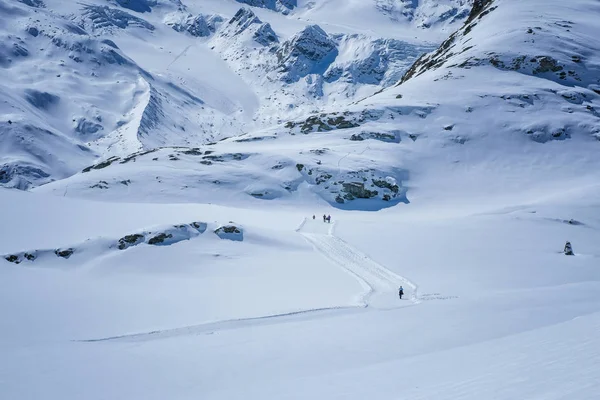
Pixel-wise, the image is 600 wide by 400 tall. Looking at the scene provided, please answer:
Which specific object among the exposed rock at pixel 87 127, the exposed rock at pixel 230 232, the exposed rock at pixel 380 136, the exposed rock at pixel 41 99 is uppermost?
the exposed rock at pixel 380 136

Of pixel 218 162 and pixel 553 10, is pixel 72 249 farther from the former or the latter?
pixel 553 10

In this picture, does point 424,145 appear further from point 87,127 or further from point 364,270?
point 87,127

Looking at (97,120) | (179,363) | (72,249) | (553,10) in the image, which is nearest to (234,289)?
(179,363)

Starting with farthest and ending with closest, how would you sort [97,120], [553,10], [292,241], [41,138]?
[97,120] < [41,138] < [553,10] < [292,241]

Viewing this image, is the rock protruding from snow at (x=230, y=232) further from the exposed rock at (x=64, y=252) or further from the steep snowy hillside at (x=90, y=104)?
the steep snowy hillside at (x=90, y=104)

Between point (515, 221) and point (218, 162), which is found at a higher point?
point (515, 221)

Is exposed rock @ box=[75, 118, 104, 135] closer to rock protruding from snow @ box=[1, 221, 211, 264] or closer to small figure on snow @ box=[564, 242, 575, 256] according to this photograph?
rock protruding from snow @ box=[1, 221, 211, 264]

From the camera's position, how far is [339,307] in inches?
897

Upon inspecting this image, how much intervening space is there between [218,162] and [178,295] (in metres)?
41.7

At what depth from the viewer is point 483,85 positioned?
79.4 metres

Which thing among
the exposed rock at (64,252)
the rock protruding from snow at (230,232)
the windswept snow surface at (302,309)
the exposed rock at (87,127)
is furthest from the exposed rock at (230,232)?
the exposed rock at (87,127)

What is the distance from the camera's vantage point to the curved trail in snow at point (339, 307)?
19305 millimetres

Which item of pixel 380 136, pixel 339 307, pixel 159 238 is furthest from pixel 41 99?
pixel 339 307

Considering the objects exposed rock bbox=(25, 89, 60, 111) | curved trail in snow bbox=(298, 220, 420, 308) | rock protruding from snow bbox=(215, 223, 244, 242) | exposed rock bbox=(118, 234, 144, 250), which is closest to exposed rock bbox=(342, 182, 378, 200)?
curved trail in snow bbox=(298, 220, 420, 308)
